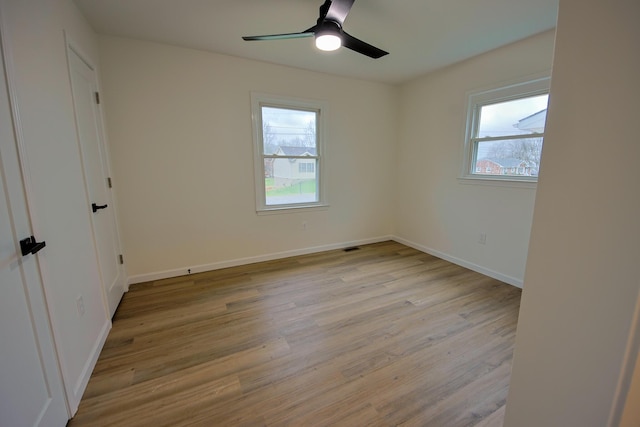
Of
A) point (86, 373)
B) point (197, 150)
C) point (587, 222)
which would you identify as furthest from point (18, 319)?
point (197, 150)

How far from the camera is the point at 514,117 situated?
113 inches

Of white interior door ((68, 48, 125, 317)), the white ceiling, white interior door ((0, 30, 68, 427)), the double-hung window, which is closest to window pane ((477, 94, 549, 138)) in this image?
the double-hung window

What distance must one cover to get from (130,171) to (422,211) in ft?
12.6

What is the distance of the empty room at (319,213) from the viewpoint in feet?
2.48

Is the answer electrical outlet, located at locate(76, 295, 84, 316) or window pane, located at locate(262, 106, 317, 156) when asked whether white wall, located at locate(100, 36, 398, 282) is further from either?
electrical outlet, located at locate(76, 295, 84, 316)

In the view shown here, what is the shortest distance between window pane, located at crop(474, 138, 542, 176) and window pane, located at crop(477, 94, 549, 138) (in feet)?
0.35

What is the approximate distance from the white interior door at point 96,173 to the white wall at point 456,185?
12.6 ft

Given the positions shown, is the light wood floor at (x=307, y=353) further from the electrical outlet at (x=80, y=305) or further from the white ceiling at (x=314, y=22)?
the white ceiling at (x=314, y=22)

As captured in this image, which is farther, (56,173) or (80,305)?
(80,305)

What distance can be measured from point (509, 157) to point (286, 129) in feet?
8.85

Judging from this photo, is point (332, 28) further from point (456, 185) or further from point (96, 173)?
point (456, 185)

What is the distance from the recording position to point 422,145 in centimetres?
394

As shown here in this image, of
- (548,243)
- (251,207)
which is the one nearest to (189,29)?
(251,207)

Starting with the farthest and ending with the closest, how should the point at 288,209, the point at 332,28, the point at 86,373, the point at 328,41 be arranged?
the point at 288,209 → the point at 328,41 → the point at 332,28 → the point at 86,373
